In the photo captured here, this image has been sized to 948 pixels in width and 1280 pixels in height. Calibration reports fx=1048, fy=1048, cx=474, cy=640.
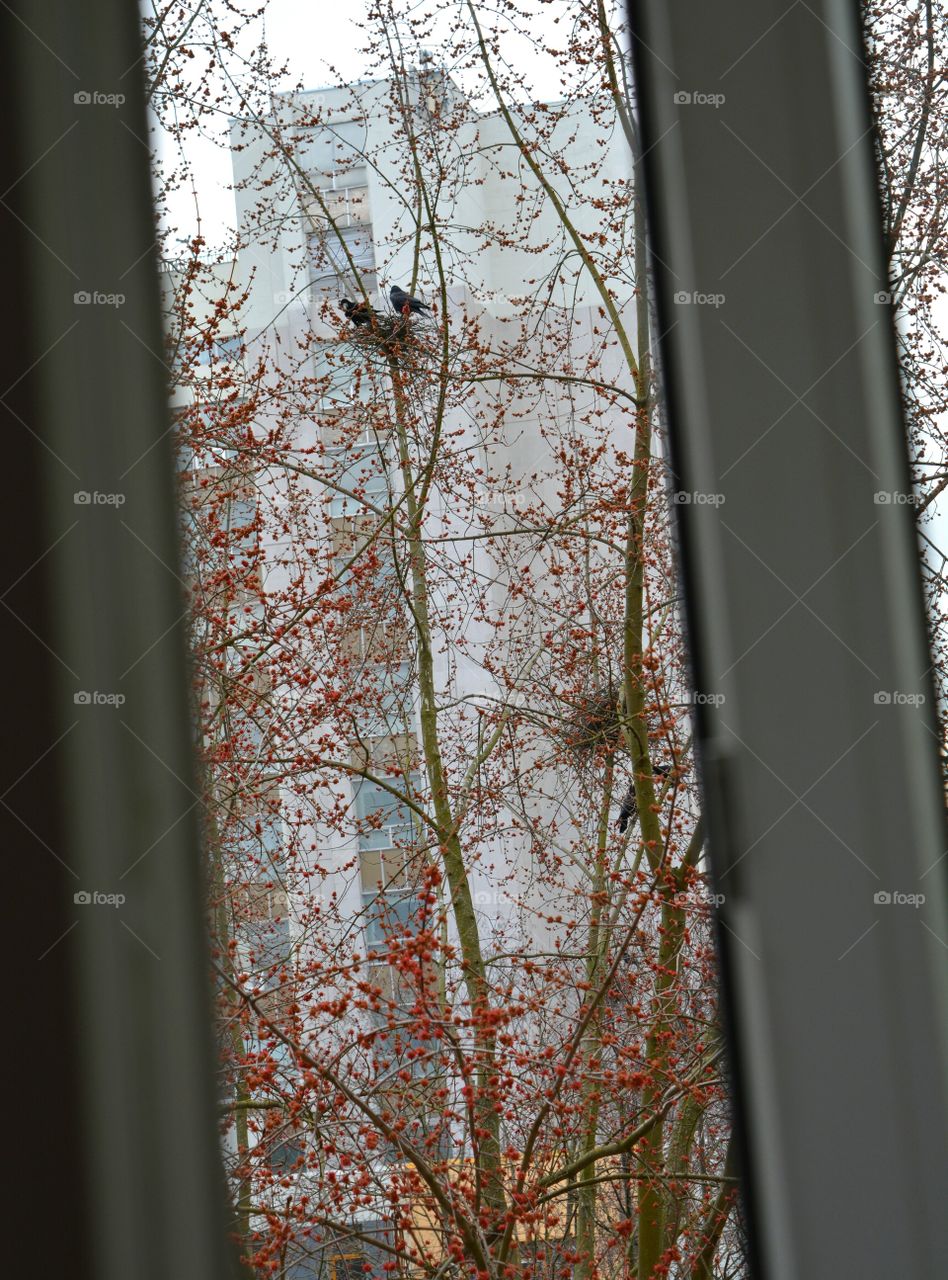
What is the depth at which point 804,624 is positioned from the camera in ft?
2.27

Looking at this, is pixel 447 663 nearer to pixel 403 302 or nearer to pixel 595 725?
pixel 595 725

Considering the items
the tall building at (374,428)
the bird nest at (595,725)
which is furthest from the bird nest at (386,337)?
the bird nest at (595,725)

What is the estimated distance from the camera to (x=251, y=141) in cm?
121

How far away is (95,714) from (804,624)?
18.4 inches

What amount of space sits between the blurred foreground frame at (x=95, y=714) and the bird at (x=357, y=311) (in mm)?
530

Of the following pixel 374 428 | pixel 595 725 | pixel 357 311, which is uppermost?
pixel 357 311

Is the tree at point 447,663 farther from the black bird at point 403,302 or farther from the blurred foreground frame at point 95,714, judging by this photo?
the blurred foreground frame at point 95,714

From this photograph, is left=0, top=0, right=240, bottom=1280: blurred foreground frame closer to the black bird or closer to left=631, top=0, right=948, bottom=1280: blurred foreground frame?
left=631, top=0, right=948, bottom=1280: blurred foreground frame

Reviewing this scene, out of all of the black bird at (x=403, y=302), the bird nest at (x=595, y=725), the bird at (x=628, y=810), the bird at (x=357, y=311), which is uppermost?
the black bird at (x=403, y=302)

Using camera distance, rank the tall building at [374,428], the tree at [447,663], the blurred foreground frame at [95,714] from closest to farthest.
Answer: the blurred foreground frame at [95,714], the tree at [447,663], the tall building at [374,428]

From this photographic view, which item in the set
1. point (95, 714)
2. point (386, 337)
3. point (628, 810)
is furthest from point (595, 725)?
point (95, 714)

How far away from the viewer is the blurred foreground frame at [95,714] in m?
0.63

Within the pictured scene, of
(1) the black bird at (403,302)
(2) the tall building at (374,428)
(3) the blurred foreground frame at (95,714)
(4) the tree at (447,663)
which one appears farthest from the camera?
(1) the black bird at (403,302)

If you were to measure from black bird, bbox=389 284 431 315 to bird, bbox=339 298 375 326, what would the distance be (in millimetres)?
32
